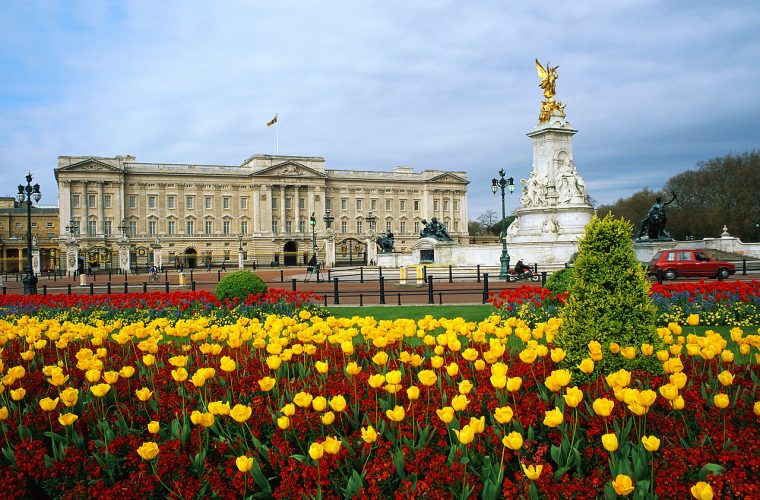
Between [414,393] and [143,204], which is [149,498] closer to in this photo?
[414,393]

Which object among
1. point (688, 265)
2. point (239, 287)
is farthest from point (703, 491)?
point (688, 265)

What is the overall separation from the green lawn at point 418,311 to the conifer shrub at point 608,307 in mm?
7638

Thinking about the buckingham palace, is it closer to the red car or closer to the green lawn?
the red car

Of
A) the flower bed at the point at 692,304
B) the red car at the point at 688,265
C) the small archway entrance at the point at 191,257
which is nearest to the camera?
the flower bed at the point at 692,304

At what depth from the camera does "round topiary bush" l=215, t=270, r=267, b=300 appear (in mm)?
14602

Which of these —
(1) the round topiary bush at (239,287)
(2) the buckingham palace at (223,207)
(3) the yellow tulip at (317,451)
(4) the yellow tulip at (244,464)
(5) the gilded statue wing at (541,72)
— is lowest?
(4) the yellow tulip at (244,464)

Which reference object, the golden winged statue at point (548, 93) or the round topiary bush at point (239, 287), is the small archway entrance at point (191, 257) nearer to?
the golden winged statue at point (548, 93)

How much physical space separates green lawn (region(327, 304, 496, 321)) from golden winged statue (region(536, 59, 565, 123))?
29.2 meters

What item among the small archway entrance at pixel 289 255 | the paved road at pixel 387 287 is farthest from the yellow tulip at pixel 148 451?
the small archway entrance at pixel 289 255

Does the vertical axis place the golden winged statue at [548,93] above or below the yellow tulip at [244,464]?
above

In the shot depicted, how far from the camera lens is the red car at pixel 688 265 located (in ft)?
87.1

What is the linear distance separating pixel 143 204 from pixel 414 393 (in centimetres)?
8785

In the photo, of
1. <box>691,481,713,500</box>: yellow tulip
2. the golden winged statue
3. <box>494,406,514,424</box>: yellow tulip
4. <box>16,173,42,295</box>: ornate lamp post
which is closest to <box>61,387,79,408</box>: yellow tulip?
<box>494,406,514,424</box>: yellow tulip

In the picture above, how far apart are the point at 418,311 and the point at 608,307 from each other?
9610 mm
